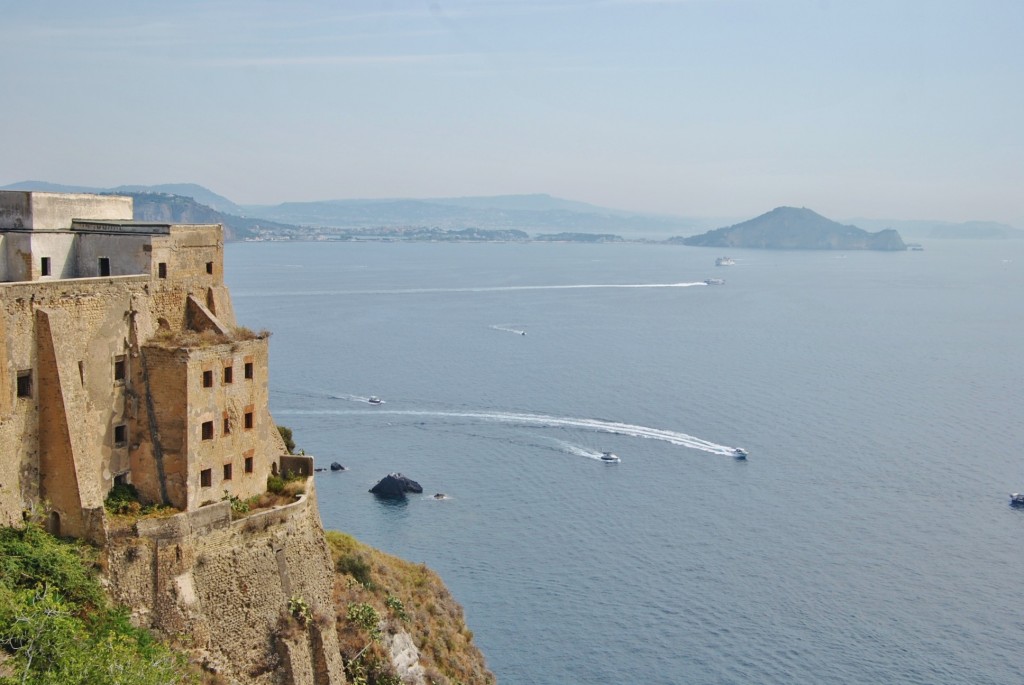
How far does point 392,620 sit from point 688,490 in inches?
1624

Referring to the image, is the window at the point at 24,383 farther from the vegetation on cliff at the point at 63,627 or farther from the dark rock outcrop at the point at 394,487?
the dark rock outcrop at the point at 394,487

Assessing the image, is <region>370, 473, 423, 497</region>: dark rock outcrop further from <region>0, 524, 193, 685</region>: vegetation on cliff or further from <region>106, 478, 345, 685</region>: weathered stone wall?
<region>0, 524, 193, 685</region>: vegetation on cliff

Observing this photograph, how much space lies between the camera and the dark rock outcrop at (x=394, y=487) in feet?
227

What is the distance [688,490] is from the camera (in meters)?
72.8

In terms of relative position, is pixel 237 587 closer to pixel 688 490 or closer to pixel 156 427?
pixel 156 427

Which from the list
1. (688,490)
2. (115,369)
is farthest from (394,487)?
(115,369)

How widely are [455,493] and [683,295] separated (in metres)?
132

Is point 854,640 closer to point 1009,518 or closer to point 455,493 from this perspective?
point 1009,518

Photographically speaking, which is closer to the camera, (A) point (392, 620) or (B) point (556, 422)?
(A) point (392, 620)

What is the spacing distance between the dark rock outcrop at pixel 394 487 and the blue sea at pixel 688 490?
1.06m

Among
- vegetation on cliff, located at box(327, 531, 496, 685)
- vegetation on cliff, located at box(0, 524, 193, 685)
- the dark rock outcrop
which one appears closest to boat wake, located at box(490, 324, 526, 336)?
the dark rock outcrop

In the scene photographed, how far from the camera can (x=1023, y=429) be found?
296 ft

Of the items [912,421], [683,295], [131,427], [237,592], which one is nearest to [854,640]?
[237,592]

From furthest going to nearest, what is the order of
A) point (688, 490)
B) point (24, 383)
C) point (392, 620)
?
1. point (688, 490)
2. point (392, 620)
3. point (24, 383)
